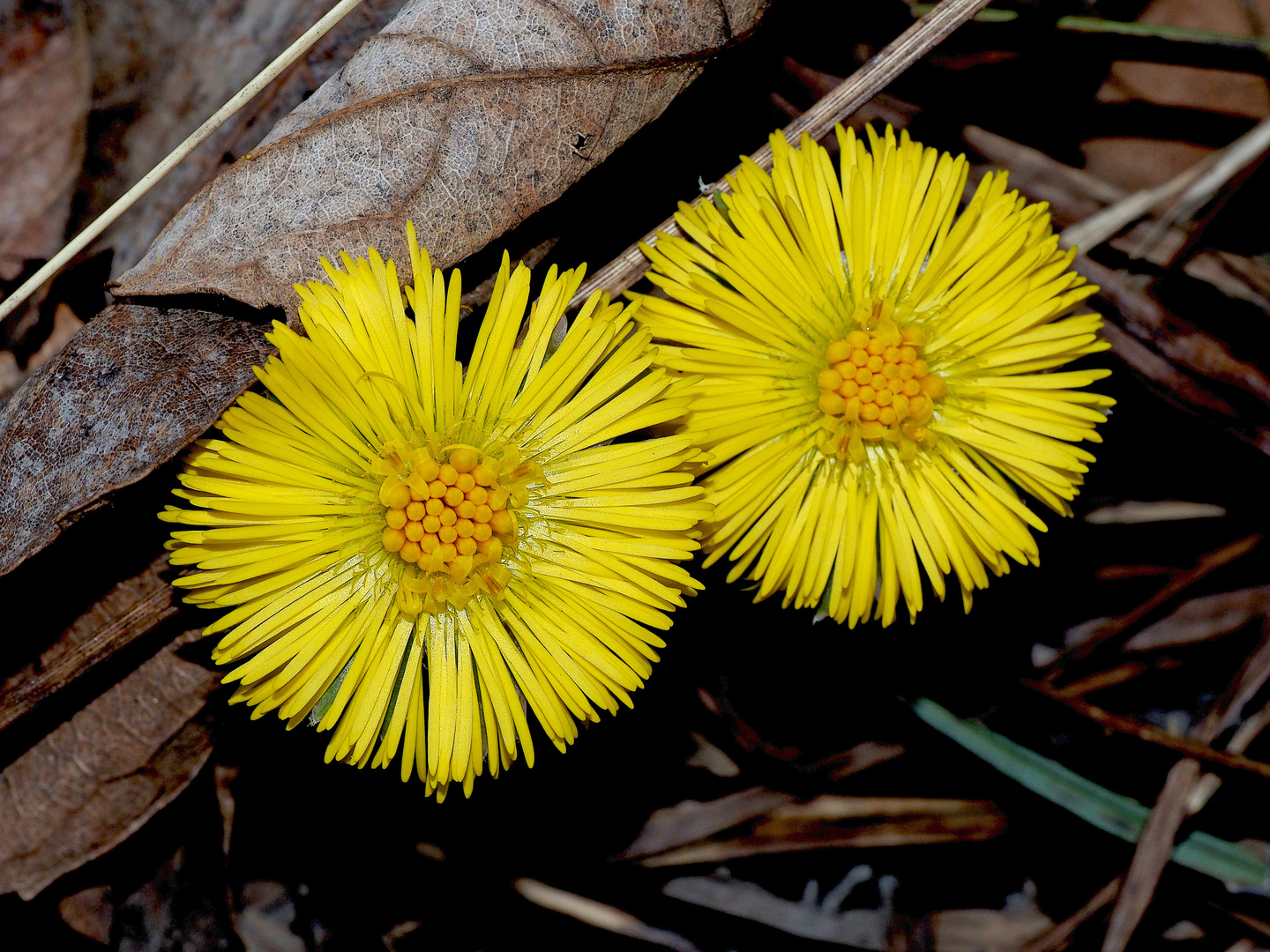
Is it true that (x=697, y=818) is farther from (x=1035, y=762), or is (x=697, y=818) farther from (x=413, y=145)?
(x=413, y=145)

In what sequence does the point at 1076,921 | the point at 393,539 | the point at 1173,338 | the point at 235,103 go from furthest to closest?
the point at 1076,921 → the point at 1173,338 → the point at 235,103 → the point at 393,539

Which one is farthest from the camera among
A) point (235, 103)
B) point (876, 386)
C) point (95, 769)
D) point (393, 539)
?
point (95, 769)

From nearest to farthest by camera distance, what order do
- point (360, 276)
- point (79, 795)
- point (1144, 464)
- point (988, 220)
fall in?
1. point (360, 276)
2. point (988, 220)
3. point (79, 795)
4. point (1144, 464)

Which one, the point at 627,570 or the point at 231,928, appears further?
the point at 231,928

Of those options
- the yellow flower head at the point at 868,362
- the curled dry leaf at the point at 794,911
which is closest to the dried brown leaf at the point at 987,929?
the curled dry leaf at the point at 794,911

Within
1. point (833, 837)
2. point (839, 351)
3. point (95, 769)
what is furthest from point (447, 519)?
point (833, 837)

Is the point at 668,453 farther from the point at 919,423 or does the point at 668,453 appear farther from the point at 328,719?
the point at 328,719

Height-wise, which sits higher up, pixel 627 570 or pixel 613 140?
pixel 613 140

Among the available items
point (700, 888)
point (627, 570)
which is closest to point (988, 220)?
point (627, 570)

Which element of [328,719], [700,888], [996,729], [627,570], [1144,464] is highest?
[1144,464]
